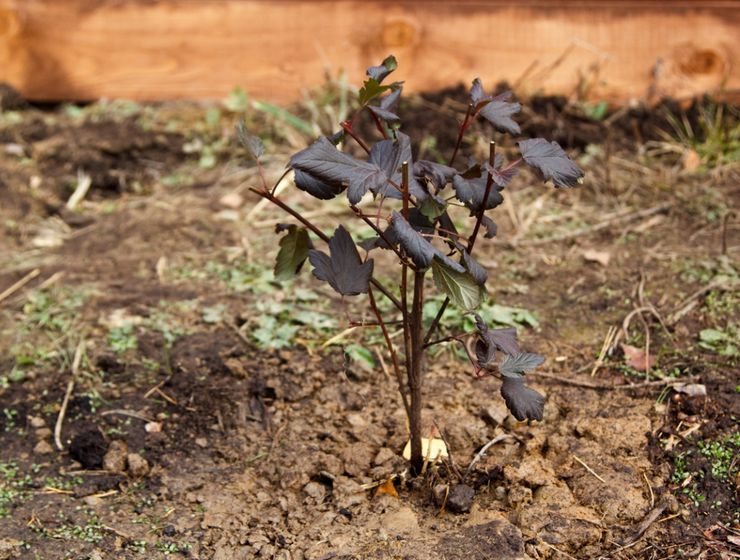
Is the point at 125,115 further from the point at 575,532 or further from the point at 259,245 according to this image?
the point at 575,532

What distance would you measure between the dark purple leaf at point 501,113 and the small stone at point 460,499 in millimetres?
936

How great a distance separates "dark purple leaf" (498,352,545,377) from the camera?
1.97 meters

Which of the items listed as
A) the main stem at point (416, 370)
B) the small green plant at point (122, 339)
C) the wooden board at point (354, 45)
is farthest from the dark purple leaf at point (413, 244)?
the wooden board at point (354, 45)

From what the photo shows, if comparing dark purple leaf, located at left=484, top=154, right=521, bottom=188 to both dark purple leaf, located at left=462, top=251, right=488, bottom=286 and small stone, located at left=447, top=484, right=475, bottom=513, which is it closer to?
dark purple leaf, located at left=462, top=251, right=488, bottom=286

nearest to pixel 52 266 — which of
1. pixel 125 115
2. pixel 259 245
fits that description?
pixel 259 245

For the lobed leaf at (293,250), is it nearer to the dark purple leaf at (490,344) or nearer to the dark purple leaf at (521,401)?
the dark purple leaf at (490,344)

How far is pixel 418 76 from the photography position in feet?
14.6

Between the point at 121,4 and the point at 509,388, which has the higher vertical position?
the point at 121,4

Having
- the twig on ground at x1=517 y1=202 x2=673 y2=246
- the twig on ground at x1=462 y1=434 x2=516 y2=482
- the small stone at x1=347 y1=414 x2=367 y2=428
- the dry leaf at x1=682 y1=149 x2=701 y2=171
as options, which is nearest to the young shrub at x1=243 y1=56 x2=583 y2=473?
the twig on ground at x1=462 y1=434 x2=516 y2=482

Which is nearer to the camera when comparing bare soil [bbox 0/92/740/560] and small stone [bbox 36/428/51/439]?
bare soil [bbox 0/92/740/560]

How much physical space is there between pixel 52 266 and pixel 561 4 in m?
2.70

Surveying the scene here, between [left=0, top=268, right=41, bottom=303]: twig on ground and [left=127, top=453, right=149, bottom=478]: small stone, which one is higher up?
[left=0, top=268, right=41, bottom=303]: twig on ground

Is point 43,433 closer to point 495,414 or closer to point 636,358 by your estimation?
point 495,414

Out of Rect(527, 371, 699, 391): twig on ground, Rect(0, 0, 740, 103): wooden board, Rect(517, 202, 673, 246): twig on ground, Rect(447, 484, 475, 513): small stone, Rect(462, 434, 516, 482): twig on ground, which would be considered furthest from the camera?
Rect(0, 0, 740, 103): wooden board
